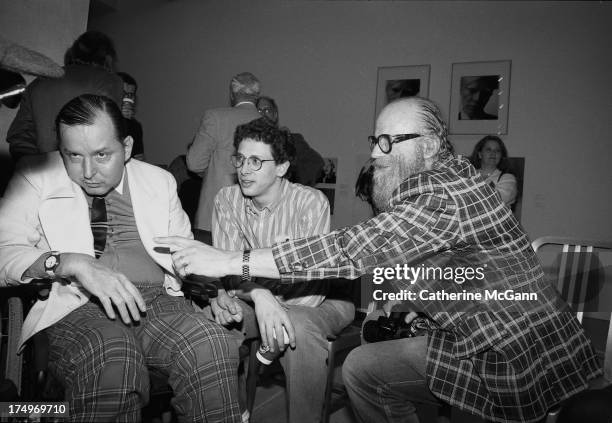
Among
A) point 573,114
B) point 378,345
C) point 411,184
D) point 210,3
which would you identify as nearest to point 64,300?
point 378,345

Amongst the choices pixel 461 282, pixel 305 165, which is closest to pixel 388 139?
pixel 461 282

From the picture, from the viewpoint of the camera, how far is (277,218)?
2.10m

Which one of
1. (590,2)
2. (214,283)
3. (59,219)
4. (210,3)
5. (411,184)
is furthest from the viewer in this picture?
(210,3)

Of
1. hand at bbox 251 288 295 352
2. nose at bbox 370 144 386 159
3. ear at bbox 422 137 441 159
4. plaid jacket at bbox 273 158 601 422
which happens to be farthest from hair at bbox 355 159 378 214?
hand at bbox 251 288 295 352

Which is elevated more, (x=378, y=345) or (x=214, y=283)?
(x=214, y=283)

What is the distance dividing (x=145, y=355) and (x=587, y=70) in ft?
15.6

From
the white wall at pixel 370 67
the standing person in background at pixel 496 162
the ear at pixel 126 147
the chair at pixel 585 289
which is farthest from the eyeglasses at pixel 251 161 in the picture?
the white wall at pixel 370 67

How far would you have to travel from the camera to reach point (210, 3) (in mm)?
6113

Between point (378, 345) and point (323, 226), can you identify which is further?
point (323, 226)

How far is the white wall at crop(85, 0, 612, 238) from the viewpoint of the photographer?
4.55 meters

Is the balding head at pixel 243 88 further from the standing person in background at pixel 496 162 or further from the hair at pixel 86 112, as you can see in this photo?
the standing person in background at pixel 496 162

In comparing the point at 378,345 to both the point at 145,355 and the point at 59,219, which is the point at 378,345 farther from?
the point at 59,219

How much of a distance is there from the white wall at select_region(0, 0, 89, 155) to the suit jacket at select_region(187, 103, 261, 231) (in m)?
0.89

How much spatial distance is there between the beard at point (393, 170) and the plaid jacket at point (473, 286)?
0.19 m
